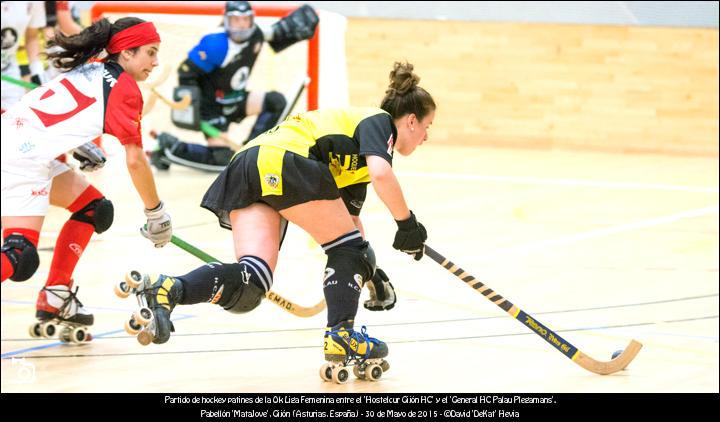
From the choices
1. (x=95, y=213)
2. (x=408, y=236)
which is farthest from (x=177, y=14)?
(x=408, y=236)

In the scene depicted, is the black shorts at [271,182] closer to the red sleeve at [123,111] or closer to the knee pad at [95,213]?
the red sleeve at [123,111]

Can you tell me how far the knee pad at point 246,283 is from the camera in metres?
3.82

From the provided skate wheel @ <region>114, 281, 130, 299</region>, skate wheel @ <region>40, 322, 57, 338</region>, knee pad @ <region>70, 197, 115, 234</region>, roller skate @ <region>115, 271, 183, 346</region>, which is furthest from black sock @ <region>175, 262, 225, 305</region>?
skate wheel @ <region>40, 322, 57, 338</region>

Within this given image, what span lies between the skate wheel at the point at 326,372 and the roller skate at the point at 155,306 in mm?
746

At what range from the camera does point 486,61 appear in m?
12.8

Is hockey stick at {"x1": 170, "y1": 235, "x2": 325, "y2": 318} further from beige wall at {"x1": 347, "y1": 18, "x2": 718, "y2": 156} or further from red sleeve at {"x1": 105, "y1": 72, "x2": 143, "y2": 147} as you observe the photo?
beige wall at {"x1": 347, "y1": 18, "x2": 718, "y2": 156}

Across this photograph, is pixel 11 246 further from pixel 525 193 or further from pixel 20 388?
pixel 525 193

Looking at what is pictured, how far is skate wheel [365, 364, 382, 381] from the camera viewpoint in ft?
14.0

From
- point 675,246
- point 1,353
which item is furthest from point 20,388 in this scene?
point 675,246

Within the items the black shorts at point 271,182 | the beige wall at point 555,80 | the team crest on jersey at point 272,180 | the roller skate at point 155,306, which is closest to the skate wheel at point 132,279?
the roller skate at point 155,306

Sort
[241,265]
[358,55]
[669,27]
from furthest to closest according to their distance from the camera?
[358,55], [669,27], [241,265]

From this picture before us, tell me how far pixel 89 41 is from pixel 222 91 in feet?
19.8

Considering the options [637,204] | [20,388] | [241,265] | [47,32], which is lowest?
[20,388]

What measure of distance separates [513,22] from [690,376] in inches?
341
